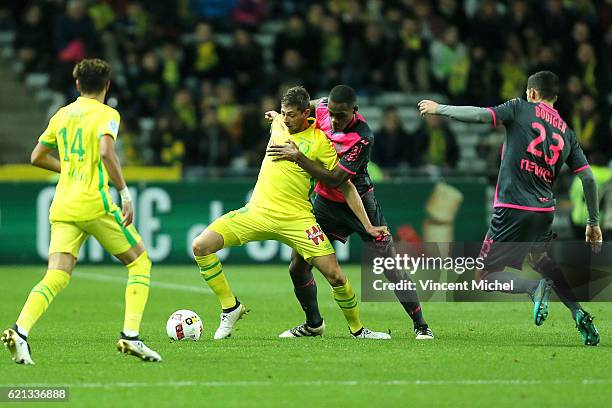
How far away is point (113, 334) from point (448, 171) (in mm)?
11013

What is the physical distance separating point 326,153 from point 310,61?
13638 millimetres

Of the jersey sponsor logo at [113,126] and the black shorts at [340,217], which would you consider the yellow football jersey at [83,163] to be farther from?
the black shorts at [340,217]

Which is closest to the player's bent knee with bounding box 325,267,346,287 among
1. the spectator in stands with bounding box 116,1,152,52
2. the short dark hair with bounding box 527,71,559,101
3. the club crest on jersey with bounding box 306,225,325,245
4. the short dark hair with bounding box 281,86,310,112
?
the club crest on jersey with bounding box 306,225,325,245

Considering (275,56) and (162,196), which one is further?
(275,56)

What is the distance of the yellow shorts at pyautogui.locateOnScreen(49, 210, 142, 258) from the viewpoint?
8.88m

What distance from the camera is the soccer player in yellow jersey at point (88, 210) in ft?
28.9

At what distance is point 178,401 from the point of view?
745 cm

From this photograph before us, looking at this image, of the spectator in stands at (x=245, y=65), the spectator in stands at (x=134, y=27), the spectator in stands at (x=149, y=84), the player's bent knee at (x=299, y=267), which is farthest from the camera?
the spectator in stands at (x=134, y=27)

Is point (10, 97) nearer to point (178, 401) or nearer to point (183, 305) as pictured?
point (183, 305)

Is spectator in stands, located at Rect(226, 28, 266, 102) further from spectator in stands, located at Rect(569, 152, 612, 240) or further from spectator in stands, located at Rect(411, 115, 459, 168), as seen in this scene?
spectator in stands, located at Rect(569, 152, 612, 240)

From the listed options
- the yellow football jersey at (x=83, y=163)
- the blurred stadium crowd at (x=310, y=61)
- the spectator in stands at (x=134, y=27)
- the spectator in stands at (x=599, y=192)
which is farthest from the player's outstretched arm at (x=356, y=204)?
the spectator in stands at (x=134, y=27)

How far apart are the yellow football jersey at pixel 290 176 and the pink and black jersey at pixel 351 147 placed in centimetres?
13

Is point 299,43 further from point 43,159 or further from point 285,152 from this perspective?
point 43,159

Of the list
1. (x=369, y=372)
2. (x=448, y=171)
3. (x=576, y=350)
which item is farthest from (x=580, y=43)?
(x=369, y=372)
